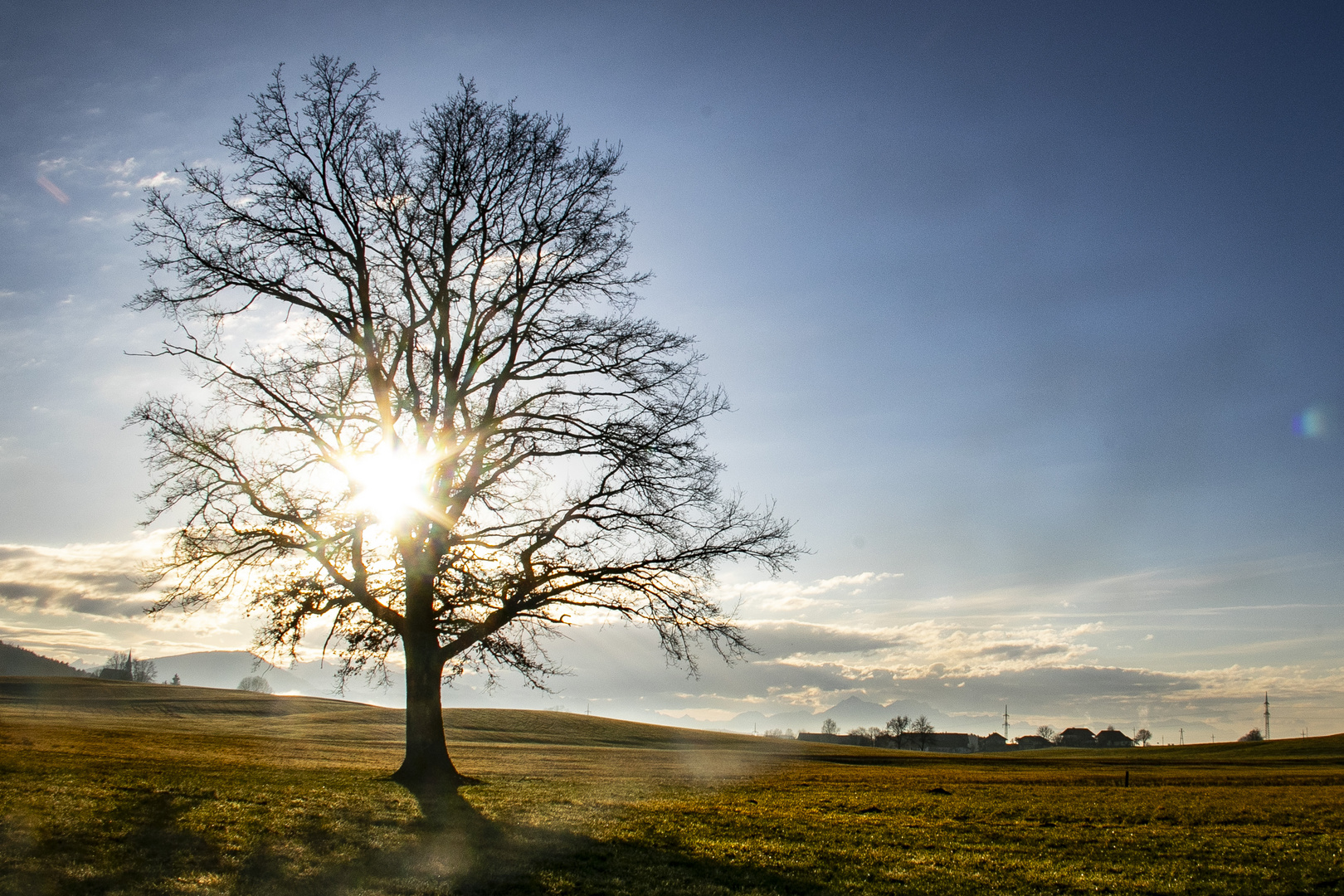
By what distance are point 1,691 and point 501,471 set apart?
99.0m

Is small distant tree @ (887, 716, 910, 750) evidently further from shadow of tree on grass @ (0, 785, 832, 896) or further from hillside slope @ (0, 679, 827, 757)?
shadow of tree on grass @ (0, 785, 832, 896)

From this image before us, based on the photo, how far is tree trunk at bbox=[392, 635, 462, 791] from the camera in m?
19.7

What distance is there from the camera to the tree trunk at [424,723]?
19.7 m

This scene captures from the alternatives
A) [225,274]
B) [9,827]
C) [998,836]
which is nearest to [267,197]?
[225,274]

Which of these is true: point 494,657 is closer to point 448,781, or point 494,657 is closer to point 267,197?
point 448,781

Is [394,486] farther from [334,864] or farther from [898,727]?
[898,727]

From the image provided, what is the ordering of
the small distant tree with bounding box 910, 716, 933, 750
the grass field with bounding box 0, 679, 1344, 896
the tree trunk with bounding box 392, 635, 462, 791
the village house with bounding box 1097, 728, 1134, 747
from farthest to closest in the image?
1. the village house with bounding box 1097, 728, 1134, 747
2. the small distant tree with bounding box 910, 716, 933, 750
3. the tree trunk with bounding box 392, 635, 462, 791
4. the grass field with bounding box 0, 679, 1344, 896

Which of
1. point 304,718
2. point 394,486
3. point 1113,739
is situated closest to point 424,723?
point 394,486

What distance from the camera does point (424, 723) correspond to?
66.0 ft

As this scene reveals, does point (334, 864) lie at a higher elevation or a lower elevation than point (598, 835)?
higher

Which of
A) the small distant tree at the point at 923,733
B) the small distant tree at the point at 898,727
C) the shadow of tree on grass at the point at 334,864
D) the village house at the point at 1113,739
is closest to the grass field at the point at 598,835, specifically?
the shadow of tree on grass at the point at 334,864

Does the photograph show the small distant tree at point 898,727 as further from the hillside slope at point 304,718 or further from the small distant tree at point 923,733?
the hillside slope at point 304,718

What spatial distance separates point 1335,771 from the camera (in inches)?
2443

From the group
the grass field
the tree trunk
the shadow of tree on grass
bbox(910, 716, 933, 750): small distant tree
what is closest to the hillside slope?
the grass field
